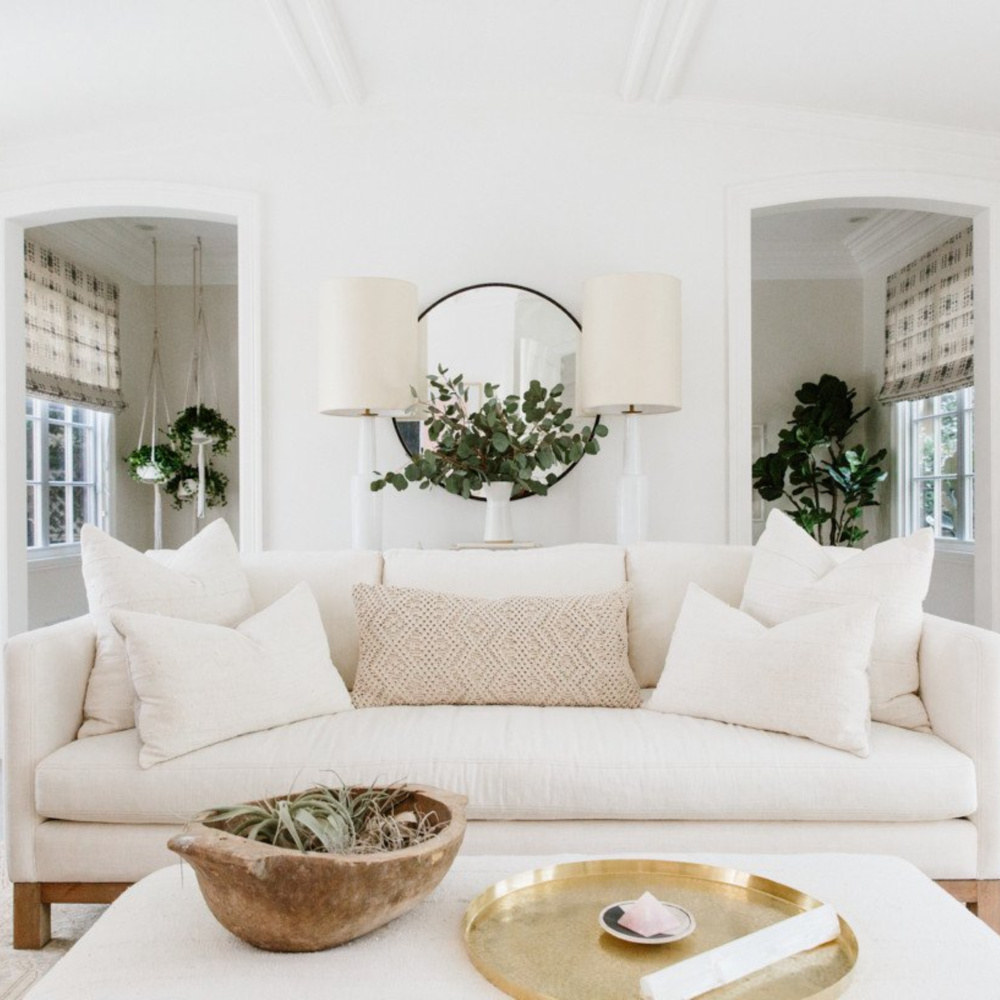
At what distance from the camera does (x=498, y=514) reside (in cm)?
350

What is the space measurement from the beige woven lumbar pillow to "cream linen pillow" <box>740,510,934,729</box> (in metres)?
0.41

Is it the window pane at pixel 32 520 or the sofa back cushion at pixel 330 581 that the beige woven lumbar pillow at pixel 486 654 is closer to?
the sofa back cushion at pixel 330 581

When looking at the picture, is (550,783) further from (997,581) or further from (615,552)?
(997,581)

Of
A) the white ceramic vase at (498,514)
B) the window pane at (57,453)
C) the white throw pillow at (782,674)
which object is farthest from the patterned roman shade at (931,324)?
the window pane at (57,453)

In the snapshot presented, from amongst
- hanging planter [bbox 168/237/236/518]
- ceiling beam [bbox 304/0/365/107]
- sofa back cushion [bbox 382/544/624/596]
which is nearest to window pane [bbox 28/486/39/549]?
hanging planter [bbox 168/237/236/518]

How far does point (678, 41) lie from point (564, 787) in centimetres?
258

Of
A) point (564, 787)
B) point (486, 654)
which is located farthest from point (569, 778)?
point (486, 654)

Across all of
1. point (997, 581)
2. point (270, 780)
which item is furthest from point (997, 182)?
point (270, 780)

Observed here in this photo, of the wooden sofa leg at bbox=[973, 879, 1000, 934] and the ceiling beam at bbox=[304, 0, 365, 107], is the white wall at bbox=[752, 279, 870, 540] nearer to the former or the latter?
the ceiling beam at bbox=[304, 0, 365, 107]

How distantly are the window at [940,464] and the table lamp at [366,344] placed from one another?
3.31 m

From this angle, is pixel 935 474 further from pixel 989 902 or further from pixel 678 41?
pixel 989 902

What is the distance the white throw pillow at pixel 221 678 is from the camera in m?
2.09

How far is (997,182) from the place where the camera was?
12.9 feet

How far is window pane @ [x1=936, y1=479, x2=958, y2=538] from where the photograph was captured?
5375 mm
